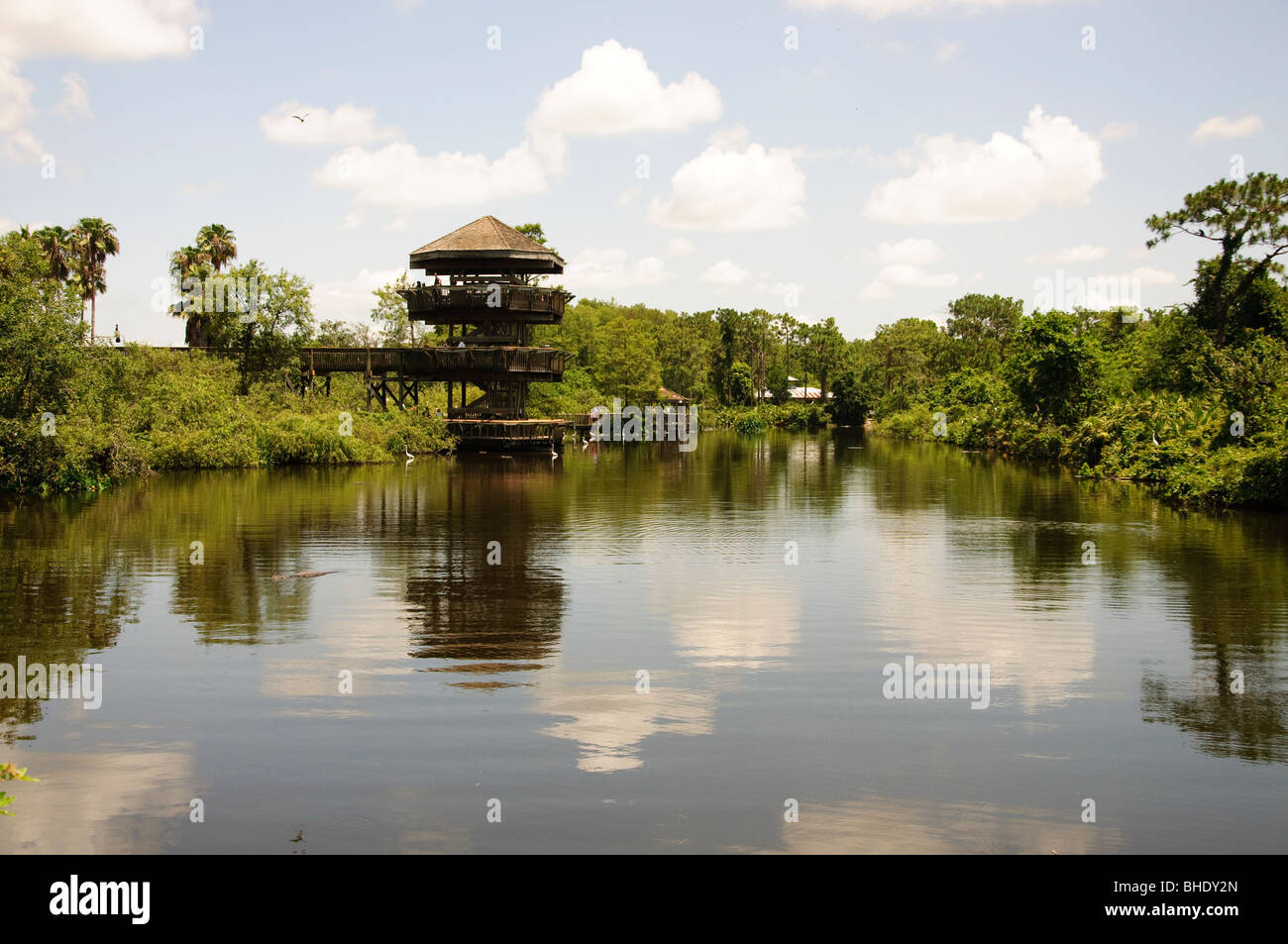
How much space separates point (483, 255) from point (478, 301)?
8.78 feet

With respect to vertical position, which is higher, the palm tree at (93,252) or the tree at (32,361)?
the palm tree at (93,252)

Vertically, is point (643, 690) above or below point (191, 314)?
below

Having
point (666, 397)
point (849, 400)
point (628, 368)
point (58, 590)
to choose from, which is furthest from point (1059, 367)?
point (849, 400)

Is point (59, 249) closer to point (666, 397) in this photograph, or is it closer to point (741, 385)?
point (666, 397)

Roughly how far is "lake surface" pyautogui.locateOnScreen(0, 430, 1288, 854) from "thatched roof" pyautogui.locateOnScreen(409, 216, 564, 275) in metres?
35.0

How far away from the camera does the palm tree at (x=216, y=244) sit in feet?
223

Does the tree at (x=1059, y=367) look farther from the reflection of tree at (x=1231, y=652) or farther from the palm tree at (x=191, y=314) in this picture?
the palm tree at (x=191, y=314)

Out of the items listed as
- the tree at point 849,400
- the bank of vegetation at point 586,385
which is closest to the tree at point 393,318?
the bank of vegetation at point 586,385

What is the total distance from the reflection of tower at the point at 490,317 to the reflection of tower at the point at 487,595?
28932 millimetres

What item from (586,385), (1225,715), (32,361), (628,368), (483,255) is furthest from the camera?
(628,368)

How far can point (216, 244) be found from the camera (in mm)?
68062
